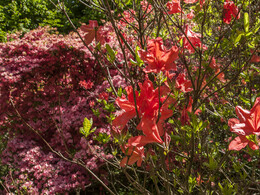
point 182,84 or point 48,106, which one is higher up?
point 182,84

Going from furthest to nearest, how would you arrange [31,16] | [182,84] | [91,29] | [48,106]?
[31,16]
[48,106]
[91,29]
[182,84]

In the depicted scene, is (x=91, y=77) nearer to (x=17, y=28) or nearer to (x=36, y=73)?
(x=36, y=73)

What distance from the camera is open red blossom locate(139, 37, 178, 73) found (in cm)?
72

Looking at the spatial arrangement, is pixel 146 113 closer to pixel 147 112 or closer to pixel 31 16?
pixel 147 112

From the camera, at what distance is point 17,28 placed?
942 cm

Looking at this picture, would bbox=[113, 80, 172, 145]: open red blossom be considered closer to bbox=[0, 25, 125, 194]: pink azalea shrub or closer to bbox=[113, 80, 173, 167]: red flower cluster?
bbox=[113, 80, 173, 167]: red flower cluster

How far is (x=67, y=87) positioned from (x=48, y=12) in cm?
791

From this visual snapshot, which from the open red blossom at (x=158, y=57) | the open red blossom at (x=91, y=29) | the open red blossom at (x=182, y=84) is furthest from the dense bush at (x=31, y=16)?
the open red blossom at (x=158, y=57)

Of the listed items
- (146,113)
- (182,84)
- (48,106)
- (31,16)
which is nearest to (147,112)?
(146,113)

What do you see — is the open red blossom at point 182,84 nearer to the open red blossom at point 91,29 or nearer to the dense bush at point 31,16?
the open red blossom at point 91,29

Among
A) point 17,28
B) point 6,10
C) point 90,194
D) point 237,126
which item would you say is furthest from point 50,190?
point 6,10

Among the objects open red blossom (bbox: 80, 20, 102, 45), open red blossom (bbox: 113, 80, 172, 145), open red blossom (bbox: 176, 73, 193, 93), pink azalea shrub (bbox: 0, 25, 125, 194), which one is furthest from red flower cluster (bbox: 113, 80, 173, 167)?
pink azalea shrub (bbox: 0, 25, 125, 194)

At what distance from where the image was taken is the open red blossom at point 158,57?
0.72 meters

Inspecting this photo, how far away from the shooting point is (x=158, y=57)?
73cm
